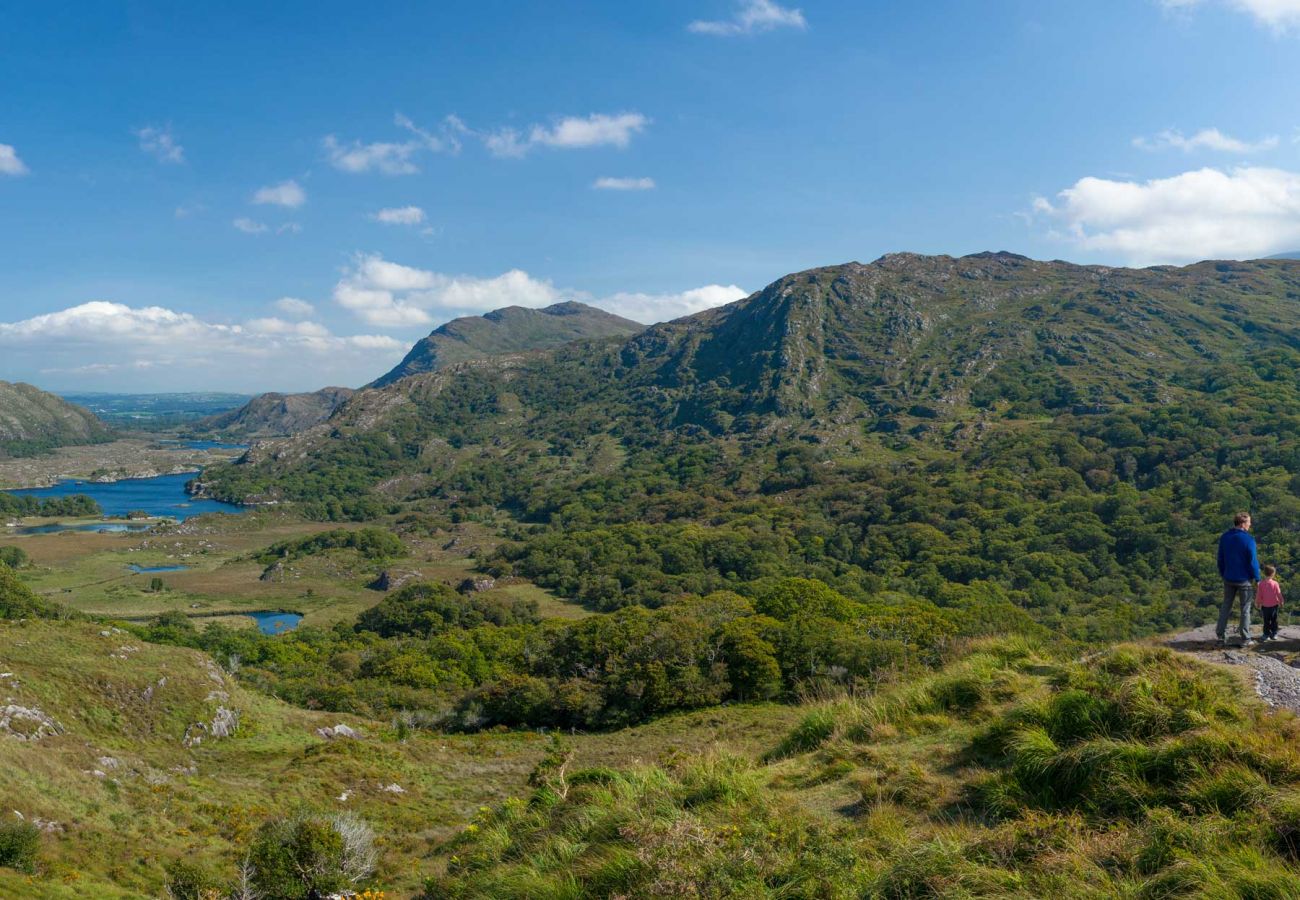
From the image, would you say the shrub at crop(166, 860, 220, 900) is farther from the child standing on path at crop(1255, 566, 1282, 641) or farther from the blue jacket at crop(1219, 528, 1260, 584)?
the blue jacket at crop(1219, 528, 1260, 584)

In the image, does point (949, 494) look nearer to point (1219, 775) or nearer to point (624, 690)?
point (624, 690)

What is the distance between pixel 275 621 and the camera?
110125mm

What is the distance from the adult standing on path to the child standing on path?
6.8 inches

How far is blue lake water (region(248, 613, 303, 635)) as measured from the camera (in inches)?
4141

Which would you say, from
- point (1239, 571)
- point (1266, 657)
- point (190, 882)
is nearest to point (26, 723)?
point (190, 882)

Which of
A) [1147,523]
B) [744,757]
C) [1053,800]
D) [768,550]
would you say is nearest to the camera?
[1053,800]

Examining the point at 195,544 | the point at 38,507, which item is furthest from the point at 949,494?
the point at 38,507

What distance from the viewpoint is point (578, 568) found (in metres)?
135

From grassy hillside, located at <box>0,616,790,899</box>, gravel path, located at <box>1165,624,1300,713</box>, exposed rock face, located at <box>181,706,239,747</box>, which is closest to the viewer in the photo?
gravel path, located at <box>1165,624,1300,713</box>

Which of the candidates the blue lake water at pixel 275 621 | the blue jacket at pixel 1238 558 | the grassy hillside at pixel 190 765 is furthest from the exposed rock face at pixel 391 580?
the blue jacket at pixel 1238 558

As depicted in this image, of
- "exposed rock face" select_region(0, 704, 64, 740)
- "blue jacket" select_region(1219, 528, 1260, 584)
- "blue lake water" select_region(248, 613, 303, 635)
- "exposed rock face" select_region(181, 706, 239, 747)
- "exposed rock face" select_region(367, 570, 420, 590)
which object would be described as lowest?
"blue lake water" select_region(248, 613, 303, 635)

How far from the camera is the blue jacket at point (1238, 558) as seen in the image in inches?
481

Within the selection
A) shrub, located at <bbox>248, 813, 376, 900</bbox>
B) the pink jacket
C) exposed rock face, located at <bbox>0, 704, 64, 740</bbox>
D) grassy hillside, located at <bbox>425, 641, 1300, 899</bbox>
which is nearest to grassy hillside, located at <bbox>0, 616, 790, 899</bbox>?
exposed rock face, located at <bbox>0, 704, 64, 740</bbox>

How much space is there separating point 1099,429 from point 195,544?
20897cm
